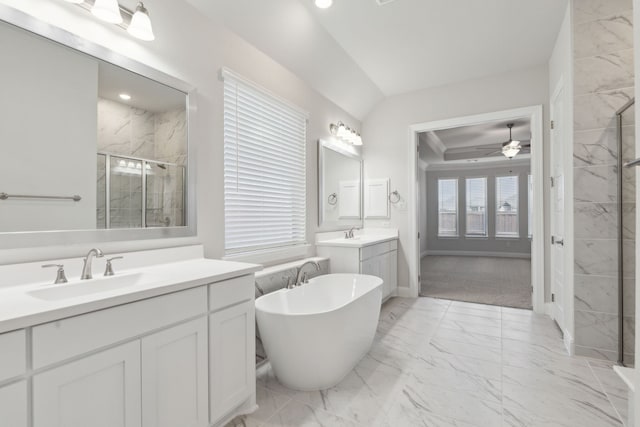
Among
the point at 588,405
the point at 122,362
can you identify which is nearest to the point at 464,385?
the point at 588,405

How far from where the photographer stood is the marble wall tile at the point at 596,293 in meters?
2.40

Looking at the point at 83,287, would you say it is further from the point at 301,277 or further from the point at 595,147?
the point at 595,147

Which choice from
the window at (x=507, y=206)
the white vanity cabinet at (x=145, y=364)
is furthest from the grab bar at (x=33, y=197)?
the window at (x=507, y=206)

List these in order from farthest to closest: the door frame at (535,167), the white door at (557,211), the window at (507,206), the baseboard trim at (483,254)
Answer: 1. the window at (507,206)
2. the baseboard trim at (483,254)
3. the door frame at (535,167)
4. the white door at (557,211)

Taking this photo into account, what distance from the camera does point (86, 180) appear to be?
61.2 inches

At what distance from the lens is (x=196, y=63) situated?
211 centimetres

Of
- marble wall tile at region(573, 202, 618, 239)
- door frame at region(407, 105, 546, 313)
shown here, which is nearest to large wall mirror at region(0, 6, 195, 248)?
marble wall tile at region(573, 202, 618, 239)

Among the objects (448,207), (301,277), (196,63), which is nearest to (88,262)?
(196,63)

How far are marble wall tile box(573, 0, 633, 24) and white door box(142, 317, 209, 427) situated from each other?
353 cm

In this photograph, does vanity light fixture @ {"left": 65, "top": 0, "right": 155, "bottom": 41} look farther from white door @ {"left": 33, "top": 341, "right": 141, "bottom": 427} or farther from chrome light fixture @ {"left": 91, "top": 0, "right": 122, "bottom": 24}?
white door @ {"left": 33, "top": 341, "right": 141, "bottom": 427}

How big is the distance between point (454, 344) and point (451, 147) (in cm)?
608

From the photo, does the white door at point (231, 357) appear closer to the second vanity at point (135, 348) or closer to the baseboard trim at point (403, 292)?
the second vanity at point (135, 348)

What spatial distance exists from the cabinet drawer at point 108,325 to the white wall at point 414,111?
11.1 ft

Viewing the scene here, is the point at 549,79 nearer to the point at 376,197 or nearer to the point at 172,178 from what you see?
the point at 376,197
